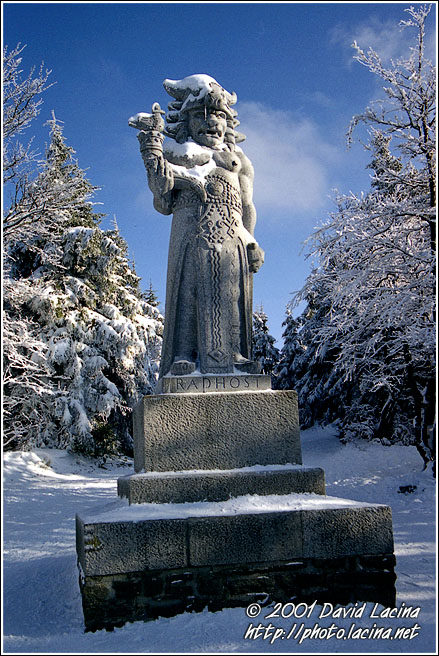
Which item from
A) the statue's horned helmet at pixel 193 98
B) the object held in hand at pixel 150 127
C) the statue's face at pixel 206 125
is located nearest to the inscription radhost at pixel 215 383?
the object held in hand at pixel 150 127

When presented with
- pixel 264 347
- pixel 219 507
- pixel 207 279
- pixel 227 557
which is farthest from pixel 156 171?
pixel 264 347

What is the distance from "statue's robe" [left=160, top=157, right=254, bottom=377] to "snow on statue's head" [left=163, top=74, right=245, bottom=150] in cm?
66

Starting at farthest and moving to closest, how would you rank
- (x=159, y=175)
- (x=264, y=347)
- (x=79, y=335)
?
(x=264, y=347) < (x=79, y=335) < (x=159, y=175)

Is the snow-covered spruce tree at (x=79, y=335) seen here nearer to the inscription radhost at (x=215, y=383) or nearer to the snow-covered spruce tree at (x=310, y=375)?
the snow-covered spruce tree at (x=310, y=375)

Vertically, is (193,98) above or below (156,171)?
above

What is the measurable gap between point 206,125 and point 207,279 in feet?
5.71

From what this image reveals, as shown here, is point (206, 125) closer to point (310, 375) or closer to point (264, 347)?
point (310, 375)

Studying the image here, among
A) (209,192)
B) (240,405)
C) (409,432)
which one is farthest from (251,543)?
(409,432)

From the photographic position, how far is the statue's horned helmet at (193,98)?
574cm

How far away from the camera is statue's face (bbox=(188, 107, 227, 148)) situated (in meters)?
5.81

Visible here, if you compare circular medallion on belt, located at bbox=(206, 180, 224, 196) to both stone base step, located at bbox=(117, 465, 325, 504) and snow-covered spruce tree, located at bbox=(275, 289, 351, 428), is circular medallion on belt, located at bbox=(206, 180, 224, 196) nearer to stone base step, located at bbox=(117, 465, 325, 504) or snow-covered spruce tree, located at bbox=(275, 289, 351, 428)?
stone base step, located at bbox=(117, 465, 325, 504)

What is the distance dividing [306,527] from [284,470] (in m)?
0.61

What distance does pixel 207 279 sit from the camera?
5.42 meters

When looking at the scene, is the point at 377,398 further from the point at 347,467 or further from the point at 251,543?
the point at 251,543
